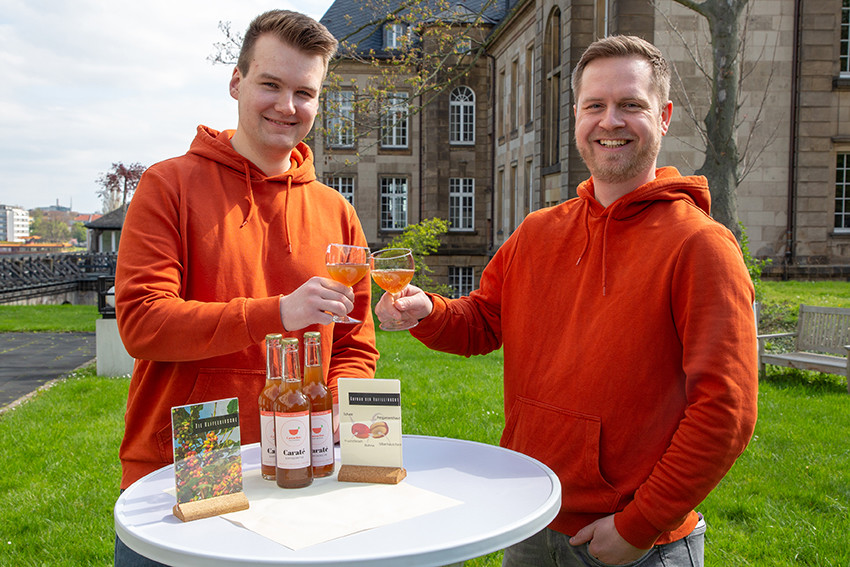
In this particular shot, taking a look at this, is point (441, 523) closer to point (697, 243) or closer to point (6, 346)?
point (697, 243)

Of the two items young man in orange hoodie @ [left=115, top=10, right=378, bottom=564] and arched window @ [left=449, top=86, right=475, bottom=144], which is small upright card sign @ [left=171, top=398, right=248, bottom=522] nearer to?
young man in orange hoodie @ [left=115, top=10, right=378, bottom=564]

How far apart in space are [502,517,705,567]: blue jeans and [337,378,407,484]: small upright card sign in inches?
24.5

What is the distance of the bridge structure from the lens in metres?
31.4

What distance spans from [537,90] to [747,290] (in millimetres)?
23274

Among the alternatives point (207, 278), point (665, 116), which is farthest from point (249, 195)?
point (665, 116)

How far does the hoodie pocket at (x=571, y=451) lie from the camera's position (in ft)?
7.52

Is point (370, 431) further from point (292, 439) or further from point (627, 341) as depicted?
point (627, 341)

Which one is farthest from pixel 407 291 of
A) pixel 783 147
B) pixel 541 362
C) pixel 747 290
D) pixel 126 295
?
pixel 783 147

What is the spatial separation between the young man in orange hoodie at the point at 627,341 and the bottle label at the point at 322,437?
0.54 metres

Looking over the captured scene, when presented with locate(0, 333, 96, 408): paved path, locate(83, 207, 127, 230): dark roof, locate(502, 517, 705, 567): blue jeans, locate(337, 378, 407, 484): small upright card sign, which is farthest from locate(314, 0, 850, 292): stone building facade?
locate(83, 207, 127, 230): dark roof

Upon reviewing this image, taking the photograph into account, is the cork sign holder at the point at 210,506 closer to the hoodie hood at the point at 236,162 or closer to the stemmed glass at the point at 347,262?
the stemmed glass at the point at 347,262

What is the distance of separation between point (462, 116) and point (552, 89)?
10908 mm

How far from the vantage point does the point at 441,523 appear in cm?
181

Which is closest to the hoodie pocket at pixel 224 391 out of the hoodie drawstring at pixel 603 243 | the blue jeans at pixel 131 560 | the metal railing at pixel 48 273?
the blue jeans at pixel 131 560
